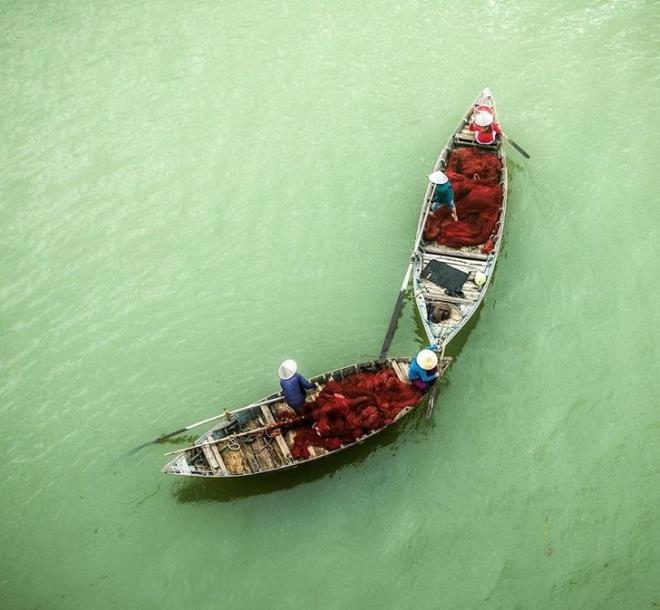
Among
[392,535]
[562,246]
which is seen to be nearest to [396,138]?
[562,246]

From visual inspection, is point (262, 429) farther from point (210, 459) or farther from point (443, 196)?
point (443, 196)

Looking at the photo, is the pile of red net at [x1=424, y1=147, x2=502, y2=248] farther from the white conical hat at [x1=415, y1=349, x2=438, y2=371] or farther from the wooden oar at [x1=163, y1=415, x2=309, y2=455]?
the wooden oar at [x1=163, y1=415, x2=309, y2=455]

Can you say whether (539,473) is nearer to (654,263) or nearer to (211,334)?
(654,263)

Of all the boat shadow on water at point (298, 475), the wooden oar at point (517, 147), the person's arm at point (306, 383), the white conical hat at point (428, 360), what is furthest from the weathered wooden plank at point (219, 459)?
the wooden oar at point (517, 147)

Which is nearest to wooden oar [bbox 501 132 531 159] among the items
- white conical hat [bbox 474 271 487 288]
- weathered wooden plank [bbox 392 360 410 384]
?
white conical hat [bbox 474 271 487 288]

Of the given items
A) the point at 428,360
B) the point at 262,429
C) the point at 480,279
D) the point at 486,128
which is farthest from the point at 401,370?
the point at 486,128

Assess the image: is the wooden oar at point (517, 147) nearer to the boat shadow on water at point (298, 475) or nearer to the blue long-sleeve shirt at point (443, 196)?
the blue long-sleeve shirt at point (443, 196)
